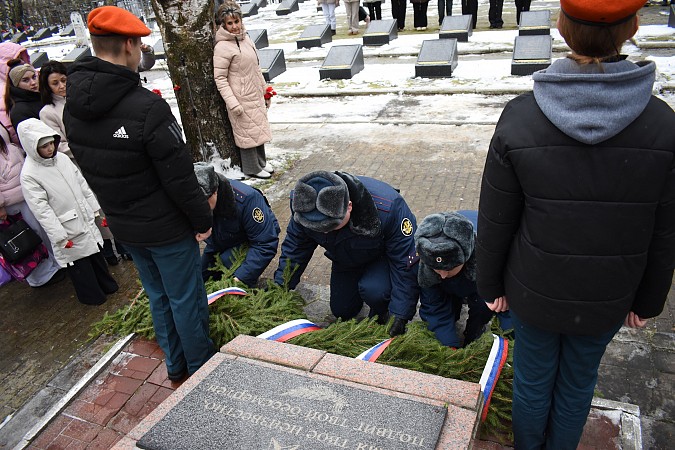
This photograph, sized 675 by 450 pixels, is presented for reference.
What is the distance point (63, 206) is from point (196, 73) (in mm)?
2730

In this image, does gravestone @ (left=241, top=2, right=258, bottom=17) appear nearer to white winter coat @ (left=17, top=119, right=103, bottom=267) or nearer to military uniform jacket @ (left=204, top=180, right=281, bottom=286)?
Answer: white winter coat @ (left=17, top=119, right=103, bottom=267)

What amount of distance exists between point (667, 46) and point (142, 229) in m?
11.9

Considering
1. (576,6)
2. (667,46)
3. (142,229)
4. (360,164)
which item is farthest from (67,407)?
(667,46)

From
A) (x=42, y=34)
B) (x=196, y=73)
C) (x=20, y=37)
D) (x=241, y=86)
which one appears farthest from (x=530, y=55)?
(x=42, y=34)

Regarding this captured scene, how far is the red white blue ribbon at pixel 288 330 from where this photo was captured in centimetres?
333

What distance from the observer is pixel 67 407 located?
3.27 m

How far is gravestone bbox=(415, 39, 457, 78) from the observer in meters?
10.7

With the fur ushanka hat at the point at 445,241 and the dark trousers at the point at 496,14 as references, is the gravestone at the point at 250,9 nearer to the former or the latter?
the dark trousers at the point at 496,14

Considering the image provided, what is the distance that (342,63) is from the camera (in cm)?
1168

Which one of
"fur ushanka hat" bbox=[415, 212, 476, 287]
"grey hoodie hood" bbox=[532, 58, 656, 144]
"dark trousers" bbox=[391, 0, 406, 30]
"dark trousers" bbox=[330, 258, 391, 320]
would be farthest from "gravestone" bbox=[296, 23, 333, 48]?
"grey hoodie hood" bbox=[532, 58, 656, 144]

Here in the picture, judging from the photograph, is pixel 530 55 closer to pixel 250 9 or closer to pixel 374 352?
pixel 374 352

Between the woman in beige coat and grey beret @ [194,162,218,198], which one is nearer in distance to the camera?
grey beret @ [194,162,218,198]

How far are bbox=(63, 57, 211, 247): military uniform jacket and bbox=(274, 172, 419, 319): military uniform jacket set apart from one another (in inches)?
36.7

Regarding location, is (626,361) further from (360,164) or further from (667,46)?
(667,46)
